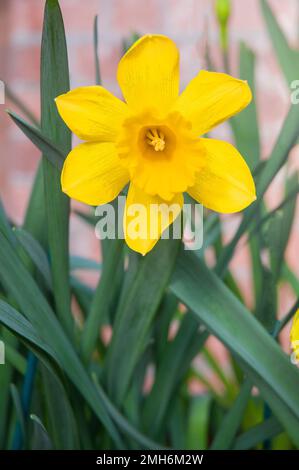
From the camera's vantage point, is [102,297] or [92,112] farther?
[102,297]

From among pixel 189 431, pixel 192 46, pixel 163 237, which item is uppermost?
pixel 163 237

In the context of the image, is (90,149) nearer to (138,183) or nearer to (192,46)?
(138,183)

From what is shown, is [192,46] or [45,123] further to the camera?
[192,46]

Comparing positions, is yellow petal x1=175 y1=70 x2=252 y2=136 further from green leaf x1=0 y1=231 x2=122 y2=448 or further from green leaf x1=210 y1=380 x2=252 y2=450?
green leaf x1=210 y1=380 x2=252 y2=450

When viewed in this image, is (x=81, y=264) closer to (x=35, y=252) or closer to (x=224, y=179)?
(x=35, y=252)

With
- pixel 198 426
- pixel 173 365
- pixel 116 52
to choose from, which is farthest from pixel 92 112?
pixel 116 52

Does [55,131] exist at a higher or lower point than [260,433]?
higher

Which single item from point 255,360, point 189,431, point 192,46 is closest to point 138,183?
point 255,360

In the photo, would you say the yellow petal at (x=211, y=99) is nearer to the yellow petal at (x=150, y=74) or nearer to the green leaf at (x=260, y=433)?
the yellow petal at (x=150, y=74)
